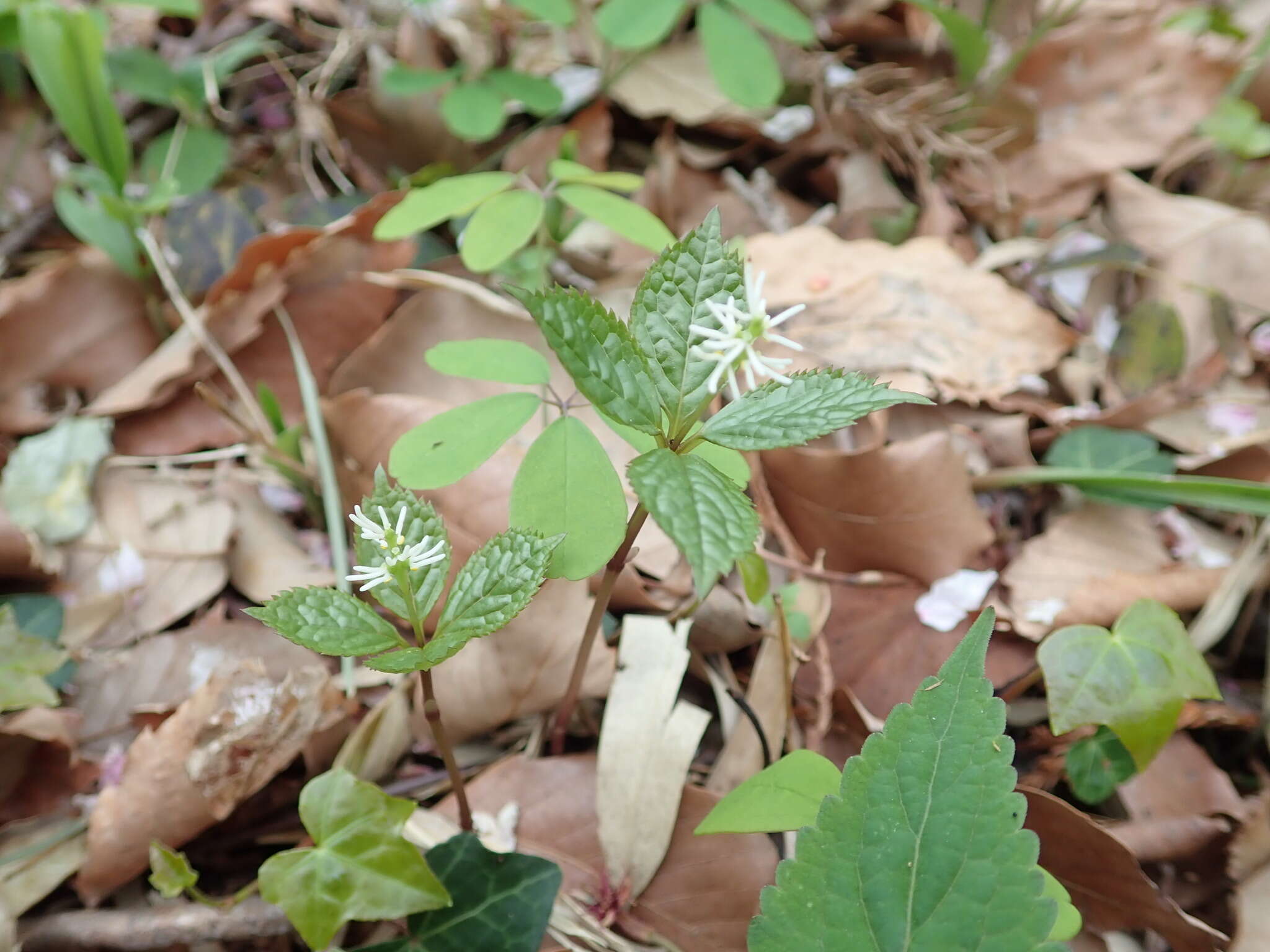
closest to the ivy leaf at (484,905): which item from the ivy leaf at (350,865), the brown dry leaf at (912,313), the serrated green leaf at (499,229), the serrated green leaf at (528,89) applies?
the ivy leaf at (350,865)

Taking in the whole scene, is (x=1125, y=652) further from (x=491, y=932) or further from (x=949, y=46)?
(x=949, y=46)

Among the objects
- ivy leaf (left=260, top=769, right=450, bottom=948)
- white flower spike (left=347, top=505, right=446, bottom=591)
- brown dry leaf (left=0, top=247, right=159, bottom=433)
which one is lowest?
ivy leaf (left=260, top=769, right=450, bottom=948)

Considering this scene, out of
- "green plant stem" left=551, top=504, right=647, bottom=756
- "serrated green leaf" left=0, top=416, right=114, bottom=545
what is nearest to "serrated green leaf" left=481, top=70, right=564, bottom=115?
"serrated green leaf" left=0, top=416, right=114, bottom=545

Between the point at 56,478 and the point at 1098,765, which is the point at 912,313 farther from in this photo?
the point at 56,478

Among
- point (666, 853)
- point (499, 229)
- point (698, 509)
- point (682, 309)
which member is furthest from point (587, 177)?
point (666, 853)

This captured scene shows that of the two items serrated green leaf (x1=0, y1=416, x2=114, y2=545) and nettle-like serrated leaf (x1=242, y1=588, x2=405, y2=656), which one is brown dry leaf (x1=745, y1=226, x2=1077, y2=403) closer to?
nettle-like serrated leaf (x1=242, y1=588, x2=405, y2=656)

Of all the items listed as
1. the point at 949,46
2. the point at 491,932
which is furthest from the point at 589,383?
the point at 949,46

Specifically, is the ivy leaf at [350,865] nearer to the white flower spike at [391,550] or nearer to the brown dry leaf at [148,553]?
the white flower spike at [391,550]
